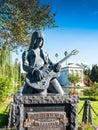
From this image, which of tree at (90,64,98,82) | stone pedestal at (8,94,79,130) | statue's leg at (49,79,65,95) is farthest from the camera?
tree at (90,64,98,82)

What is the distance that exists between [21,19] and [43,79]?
43.3ft

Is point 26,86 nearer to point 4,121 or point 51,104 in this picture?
point 51,104

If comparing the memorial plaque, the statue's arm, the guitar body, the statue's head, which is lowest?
the memorial plaque

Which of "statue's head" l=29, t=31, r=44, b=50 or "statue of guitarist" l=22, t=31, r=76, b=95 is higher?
"statue's head" l=29, t=31, r=44, b=50

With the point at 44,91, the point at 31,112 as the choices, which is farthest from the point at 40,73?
the point at 31,112

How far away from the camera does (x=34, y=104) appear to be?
21.9 feet

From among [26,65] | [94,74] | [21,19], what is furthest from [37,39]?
[94,74]

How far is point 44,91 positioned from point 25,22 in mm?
13466

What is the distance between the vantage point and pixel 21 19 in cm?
1959

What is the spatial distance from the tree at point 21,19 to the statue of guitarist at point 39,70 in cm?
1253

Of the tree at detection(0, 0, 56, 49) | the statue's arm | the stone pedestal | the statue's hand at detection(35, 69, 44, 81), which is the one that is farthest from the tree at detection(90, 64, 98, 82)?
the statue's hand at detection(35, 69, 44, 81)

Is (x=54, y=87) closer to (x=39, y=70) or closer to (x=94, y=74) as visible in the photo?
(x=39, y=70)

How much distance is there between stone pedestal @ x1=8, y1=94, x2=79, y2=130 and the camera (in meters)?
6.64

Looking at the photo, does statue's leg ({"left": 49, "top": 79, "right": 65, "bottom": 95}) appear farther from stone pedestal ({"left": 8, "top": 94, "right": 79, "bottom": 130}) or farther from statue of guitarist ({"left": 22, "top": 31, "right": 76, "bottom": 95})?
stone pedestal ({"left": 8, "top": 94, "right": 79, "bottom": 130})
